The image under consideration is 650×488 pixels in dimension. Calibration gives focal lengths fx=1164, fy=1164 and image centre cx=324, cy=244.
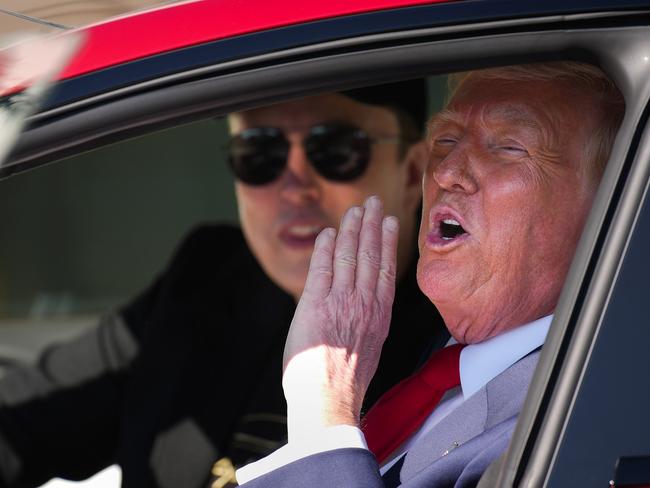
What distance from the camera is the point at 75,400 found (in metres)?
3.19

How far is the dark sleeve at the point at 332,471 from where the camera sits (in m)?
1.50

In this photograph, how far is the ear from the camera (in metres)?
3.01

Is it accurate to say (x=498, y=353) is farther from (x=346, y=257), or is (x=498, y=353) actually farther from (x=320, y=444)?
(x=320, y=444)

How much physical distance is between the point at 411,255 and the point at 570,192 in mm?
1068

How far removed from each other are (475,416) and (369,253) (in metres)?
0.30

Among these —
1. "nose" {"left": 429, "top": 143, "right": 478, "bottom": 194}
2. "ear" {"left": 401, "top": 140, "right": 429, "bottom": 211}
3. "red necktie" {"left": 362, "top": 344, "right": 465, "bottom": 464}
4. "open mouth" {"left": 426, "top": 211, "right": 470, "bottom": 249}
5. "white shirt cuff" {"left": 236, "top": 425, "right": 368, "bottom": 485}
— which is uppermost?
"ear" {"left": 401, "top": 140, "right": 429, "bottom": 211}

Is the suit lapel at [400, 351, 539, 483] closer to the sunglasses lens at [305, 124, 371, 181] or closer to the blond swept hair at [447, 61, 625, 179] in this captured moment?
the blond swept hair at [447, 61, 625, 179]

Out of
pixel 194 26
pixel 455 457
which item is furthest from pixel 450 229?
pixel 194 26

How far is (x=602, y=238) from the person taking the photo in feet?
4.47

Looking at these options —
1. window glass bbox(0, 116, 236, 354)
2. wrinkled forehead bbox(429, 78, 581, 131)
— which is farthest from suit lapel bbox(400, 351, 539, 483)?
window glass bbox(0, 116, 236, 354)

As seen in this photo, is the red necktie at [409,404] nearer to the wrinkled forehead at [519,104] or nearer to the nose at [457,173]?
the nose at [457,173]

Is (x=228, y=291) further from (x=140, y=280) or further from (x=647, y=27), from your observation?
(x=140, y=280)

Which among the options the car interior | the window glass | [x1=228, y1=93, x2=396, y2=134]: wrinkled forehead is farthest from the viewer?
the window glass

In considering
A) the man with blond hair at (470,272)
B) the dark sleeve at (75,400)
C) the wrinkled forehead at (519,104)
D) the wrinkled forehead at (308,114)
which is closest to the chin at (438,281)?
the man with blond hair at (470,272)
